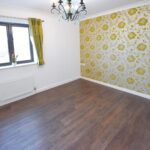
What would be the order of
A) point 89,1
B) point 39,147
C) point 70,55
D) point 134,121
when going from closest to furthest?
point 39,147
point 134,121
point 89,1
point 70,55

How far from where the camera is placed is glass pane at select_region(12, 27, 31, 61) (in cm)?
317

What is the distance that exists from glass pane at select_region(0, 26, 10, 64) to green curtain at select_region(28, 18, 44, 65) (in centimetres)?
64

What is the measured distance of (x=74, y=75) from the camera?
4719 mm

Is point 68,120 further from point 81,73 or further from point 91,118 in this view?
point 81,73

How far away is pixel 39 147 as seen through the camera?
1724mm

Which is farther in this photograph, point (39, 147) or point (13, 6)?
point (13, 6)

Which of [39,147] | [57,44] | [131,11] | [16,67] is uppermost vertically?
[131,11]

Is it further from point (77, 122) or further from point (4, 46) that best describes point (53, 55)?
point (77, 122)

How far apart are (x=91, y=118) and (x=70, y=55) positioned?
8.63 feet

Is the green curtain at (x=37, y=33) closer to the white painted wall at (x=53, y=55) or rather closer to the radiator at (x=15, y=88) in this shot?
the white painted wall at (x=53, y=55)

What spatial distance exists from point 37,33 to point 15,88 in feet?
5.06

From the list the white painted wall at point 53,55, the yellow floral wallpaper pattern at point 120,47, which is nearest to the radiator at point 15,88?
the white painted wall at point 53,55

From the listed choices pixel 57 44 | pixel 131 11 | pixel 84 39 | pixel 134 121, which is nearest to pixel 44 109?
pixel 134 121

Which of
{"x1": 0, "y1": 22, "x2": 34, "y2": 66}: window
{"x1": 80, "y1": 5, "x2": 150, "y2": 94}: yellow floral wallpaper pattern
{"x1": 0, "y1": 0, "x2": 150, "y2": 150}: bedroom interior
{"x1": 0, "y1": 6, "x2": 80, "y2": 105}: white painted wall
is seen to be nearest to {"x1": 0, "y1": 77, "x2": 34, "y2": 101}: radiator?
{"x1": 0, "y1": 0, "x2": 150, "y2": 150}: bedroom interior
